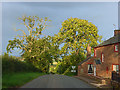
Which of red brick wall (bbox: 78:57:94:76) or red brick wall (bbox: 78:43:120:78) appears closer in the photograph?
red brick wall (bbox: 78:43:120:78)

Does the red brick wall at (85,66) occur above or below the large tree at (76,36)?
below

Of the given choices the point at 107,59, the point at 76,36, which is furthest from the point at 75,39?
the point at 107,59

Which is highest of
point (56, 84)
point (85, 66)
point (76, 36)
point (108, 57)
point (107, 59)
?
point (76, 36)

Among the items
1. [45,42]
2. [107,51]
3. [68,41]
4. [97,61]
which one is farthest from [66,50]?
[107,51]

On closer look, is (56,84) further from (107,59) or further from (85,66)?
(85,66)

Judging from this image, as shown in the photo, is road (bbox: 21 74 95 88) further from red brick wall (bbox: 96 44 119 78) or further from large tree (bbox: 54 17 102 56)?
large tree (bbox: 54 17 102 56)

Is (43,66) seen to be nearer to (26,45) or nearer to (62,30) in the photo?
(26,45)

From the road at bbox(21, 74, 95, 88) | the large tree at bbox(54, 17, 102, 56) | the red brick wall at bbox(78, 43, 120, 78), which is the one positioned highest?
the large tree at bbox(54, 17, 102, 56)

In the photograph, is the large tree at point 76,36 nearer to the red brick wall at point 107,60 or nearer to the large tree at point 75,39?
the large tree at point 75,39

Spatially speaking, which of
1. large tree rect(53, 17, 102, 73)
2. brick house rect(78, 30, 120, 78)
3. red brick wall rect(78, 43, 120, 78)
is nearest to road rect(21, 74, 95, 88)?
brick house rect(78, 30, 120, 78)

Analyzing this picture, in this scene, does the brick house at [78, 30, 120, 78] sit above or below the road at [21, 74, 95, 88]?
above

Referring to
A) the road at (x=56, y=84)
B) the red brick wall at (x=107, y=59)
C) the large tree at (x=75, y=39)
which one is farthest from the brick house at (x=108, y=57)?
the large tree at (x=75, y=39)

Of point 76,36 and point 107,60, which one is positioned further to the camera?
point 76,36

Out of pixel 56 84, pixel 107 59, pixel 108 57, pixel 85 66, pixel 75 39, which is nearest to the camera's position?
pixel 56 84
